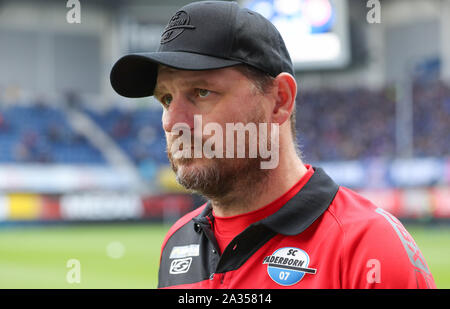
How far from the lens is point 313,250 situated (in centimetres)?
178

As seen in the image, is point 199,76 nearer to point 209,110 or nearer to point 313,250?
point 209,110

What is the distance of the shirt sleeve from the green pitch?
352 cm

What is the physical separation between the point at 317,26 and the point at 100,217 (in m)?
11.9

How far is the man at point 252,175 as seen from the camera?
1.71 metres

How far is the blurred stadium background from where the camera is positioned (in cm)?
1602

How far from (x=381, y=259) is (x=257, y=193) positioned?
0.47 meters

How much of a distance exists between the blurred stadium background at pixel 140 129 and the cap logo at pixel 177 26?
748 centimetres

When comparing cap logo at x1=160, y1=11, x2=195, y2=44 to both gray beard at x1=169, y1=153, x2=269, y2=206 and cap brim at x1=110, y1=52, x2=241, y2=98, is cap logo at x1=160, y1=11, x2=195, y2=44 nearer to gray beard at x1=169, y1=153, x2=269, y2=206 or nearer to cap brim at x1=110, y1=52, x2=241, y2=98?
cap brim at x1=110, y1=52, x2=241, y2=98

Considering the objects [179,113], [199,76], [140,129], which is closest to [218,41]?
[199,76]

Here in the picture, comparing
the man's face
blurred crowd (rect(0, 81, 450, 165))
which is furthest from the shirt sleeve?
blurred crowd (rect(0, 81, 450, 165))

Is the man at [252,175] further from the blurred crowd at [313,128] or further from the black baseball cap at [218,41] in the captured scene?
the blurred crowd at [313,128]

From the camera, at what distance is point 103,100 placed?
33.8 m

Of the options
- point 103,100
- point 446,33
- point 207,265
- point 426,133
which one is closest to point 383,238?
point 207,265

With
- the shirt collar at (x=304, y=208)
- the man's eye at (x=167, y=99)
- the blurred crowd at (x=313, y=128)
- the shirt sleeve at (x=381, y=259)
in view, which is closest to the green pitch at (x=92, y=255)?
the man's eye at (x=167, y=99)
